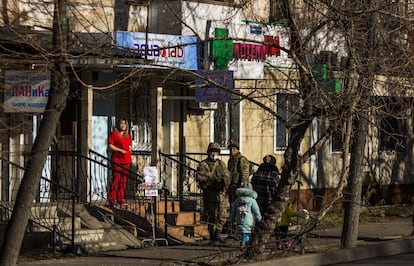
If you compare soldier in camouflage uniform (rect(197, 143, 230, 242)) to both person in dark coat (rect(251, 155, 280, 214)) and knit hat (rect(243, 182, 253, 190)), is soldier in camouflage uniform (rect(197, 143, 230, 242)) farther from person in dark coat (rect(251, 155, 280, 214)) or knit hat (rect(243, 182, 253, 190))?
knit hat (rect(243, 182, 253, 190))

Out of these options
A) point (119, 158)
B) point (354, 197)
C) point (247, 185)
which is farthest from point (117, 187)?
point (354, 197)

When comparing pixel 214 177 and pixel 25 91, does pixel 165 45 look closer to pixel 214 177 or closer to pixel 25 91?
pixel 214 177

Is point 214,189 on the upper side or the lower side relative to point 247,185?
lower

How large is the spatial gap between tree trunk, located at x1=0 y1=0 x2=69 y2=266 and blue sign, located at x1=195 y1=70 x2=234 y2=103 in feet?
9.15

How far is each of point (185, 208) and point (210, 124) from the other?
3.06m

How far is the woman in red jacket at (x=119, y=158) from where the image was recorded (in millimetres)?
16953

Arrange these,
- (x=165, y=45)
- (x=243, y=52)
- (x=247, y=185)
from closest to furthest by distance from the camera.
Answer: (x=247, y=185) < (x=165, y=45) < (x=243, y=52)

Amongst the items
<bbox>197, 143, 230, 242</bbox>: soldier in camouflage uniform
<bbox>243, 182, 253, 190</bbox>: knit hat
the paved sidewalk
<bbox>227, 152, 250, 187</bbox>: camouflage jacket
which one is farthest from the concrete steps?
<bbox>243, 182, 253, 190</bbox>: knit hat

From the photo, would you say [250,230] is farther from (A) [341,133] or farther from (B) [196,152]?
(B) [196,152]

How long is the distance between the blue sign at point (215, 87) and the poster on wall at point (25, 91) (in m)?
2.56

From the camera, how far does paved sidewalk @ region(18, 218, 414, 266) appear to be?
45.5ft

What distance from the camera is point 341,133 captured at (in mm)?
14422

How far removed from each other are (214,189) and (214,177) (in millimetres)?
223

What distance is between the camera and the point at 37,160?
436 inches
